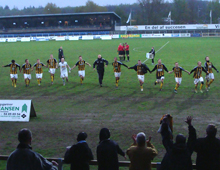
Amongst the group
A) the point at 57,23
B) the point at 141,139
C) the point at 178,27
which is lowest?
the point at 141,139

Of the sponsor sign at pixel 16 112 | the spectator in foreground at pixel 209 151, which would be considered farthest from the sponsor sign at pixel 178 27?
the spectator in foreground at pixel 209 151

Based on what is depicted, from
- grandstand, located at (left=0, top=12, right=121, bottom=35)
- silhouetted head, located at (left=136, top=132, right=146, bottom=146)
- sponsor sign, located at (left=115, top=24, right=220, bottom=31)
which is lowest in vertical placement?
silhouetted head, located at (left=136, top=132, right=146, bottom=146)

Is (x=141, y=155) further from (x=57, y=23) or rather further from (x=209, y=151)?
(x=57, y=23)

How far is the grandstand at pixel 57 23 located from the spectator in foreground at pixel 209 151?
9034cm

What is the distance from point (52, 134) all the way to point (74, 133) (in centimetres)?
81

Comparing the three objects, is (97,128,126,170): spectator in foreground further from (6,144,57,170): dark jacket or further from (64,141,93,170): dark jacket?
(6,144,57,170): dark jacket

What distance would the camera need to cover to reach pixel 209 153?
4.99m

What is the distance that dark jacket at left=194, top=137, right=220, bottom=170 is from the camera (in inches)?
196

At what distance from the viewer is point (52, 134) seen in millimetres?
9891

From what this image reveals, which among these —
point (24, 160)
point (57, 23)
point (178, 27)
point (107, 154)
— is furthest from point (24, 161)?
point (57, 23)

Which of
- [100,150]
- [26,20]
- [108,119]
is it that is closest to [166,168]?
[100,150]

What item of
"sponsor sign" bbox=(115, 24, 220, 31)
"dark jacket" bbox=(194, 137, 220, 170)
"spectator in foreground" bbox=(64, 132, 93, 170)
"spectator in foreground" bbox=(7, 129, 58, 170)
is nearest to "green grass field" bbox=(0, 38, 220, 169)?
"spectator in foreground" bbox=(64, 132, 93, 170)

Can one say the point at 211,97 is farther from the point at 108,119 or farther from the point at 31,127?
the point at 31,127

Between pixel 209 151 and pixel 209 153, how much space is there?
0.12 feet
